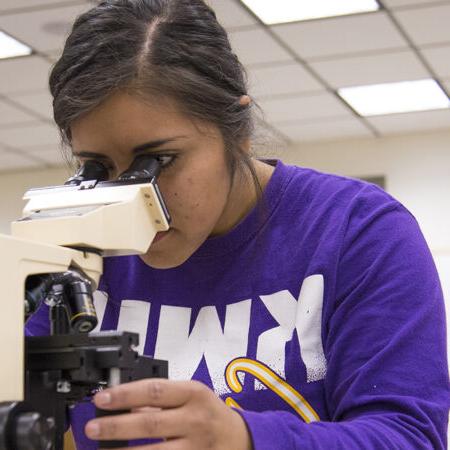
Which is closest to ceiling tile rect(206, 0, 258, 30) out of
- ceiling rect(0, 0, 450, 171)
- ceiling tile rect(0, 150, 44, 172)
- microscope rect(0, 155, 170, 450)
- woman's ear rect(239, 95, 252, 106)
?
ceiling rect(0, 0, 450, 171)

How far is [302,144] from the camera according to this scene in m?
6.95

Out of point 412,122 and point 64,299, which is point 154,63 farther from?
point 412,122

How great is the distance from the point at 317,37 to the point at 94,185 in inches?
143

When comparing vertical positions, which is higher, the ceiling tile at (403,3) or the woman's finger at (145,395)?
the ceiling tile at (403,3)

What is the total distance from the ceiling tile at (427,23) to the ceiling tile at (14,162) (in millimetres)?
3650

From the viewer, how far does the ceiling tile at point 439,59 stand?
4691 millimetres

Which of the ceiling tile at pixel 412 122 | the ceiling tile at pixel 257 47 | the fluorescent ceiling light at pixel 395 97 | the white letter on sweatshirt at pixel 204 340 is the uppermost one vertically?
the ceiling tile at pixel 257 47

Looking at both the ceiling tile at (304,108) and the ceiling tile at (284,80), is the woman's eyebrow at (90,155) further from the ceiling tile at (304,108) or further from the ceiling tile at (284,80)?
the ceiling tile at (304,108)

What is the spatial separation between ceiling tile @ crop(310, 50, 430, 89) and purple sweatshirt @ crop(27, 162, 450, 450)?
3.67 metres

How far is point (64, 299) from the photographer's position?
0.87 metres

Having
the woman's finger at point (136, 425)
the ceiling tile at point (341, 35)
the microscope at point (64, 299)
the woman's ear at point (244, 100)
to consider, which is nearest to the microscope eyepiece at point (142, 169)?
the microscope at point (64, 299)

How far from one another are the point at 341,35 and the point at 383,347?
3599 millimetres

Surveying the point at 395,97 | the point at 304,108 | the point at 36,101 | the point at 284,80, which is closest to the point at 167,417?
the point at 284,80

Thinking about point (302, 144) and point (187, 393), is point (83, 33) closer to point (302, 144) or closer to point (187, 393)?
point (187, 393)
